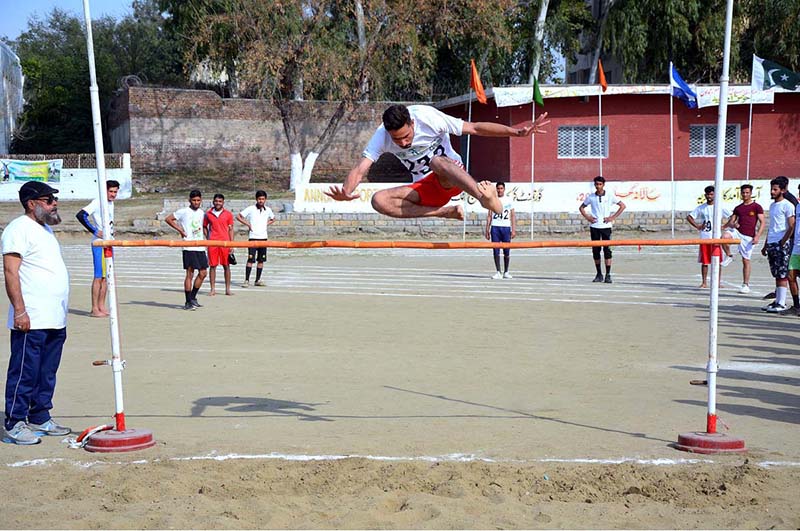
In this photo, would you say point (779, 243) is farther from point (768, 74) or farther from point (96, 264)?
point (768, 74)

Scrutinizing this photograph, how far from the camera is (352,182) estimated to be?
7.41m

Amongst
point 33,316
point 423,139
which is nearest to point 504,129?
point 423,139

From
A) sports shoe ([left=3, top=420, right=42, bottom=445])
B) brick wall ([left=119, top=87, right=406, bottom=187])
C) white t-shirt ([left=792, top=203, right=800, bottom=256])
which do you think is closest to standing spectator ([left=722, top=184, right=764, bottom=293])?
white t-shirt ([left=792, top=203, right=800, bottom=256])

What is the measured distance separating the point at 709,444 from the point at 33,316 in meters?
5.50

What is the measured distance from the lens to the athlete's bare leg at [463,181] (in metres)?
7.36

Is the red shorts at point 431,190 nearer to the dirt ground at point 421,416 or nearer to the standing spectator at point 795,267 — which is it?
Result: the dirt ground at point 421,416

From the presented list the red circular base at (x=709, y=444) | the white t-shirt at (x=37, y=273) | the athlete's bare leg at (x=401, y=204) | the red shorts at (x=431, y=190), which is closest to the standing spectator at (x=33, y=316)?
the white t-shirt at (x=37, y=273)

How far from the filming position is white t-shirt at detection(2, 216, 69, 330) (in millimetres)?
7367

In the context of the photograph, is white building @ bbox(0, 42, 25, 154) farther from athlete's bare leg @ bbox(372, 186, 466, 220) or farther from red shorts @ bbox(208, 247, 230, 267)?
athlete's bare leg @ bbox(372, 186, 466, 220)

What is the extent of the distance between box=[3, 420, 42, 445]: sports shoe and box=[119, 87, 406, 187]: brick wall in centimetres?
2980

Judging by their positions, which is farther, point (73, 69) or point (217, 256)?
point (73, 69)

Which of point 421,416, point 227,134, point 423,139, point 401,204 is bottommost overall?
point 421,416

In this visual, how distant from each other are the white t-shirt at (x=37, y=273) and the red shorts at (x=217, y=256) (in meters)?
8.06

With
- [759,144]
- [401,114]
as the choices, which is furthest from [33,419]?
[759,144]
